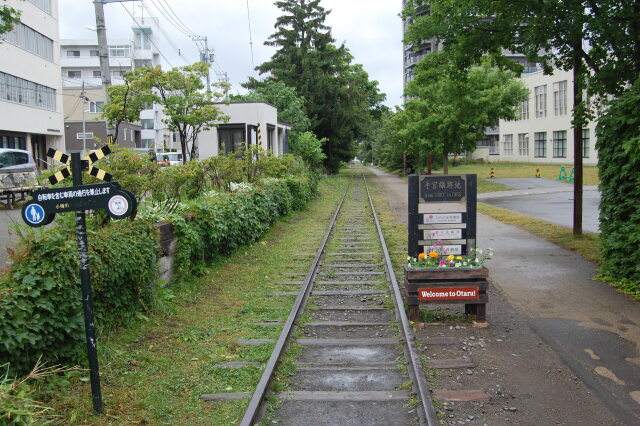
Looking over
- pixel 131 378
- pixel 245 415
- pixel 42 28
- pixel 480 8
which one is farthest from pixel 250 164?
pixel 42 28

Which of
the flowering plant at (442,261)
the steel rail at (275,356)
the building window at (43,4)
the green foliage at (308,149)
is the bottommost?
the steel rail at (275,356)

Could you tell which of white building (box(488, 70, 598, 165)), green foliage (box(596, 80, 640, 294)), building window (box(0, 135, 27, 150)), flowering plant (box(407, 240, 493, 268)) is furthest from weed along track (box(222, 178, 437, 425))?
white building (box(488, 70, 598, 165))

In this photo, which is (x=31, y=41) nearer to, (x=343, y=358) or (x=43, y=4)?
(x=43, y=4)

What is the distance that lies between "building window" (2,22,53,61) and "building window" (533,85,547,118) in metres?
45.5

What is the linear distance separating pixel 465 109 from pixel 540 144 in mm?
32484

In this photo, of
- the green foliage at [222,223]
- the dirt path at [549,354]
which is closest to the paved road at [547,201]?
the dirt path at [549,354]

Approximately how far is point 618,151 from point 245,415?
300 inches

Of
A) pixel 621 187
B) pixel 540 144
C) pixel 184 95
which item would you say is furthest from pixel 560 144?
pixel 621 187

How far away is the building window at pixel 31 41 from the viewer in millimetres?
33769

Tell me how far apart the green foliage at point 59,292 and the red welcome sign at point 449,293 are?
3.57 metres

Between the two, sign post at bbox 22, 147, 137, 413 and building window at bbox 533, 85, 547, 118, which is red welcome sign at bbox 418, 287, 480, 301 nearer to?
sign post at bbox 22, 147, 137, 413

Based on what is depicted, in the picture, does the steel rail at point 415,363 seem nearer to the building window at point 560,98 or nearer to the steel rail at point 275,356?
the steel rail at point 275,356

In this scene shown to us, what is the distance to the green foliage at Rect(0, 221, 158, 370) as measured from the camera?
15.6 ft

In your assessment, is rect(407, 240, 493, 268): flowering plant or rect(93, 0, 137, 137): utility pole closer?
rect(407, 240, 493, 268): flowering plant
